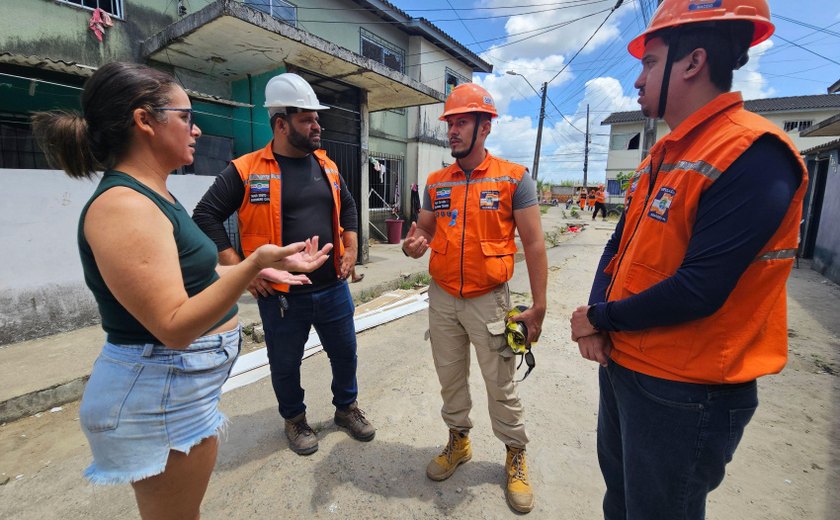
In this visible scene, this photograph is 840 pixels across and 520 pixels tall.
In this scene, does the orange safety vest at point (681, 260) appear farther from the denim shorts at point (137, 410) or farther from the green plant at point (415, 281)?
the green plant at point (415, 281)

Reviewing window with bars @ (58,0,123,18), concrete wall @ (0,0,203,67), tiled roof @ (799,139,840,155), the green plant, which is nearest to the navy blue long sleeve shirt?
the green plant

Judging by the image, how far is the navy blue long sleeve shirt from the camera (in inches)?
39.4

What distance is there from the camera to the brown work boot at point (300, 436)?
2545mm

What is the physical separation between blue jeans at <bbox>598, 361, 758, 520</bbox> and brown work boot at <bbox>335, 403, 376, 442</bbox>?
5.78 ft

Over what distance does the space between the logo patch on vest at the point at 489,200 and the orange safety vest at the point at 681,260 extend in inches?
38.0

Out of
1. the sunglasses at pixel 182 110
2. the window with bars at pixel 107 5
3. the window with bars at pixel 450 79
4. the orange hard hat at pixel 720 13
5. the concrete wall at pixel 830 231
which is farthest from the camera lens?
the window with bars at pixel 450 79

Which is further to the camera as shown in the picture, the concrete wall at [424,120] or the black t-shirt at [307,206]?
the concrete wall at [424,120]

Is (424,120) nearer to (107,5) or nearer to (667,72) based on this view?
(107,5)

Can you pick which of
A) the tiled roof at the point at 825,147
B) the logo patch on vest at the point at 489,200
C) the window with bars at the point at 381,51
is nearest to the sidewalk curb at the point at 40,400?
the logo patch on vest at the point at 489,200

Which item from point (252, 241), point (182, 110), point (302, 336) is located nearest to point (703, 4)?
point (182, 110)

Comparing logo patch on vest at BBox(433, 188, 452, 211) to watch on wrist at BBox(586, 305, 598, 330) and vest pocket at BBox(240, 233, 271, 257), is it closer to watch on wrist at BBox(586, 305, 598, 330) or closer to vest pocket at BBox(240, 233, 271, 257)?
vest pocket at BBox(240, 233, 271, 257)

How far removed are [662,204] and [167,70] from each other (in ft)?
22.5

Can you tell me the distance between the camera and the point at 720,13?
1135 millimetres

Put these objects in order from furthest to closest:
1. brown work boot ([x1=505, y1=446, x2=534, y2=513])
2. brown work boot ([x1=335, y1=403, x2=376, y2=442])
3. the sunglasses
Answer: brown work boot ([x1=335, y1=403, x2=376, y2=442]) < brown work boot ([x1=505, y1=446, x2=534, y2=513]) < the sunglasses
